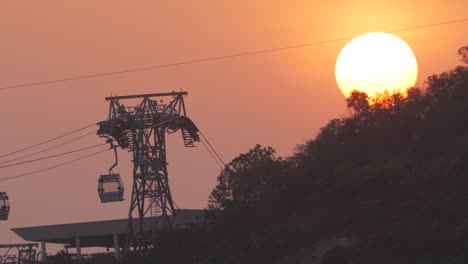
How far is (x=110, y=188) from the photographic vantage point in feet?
312

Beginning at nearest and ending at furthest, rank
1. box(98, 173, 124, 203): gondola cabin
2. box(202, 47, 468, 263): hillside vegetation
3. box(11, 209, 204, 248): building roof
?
box(202, 47, 468, 263): hillside vegetation, box(98, 173, 124, 203): gondola cabin, box(11, 209, 204, 248): building roof

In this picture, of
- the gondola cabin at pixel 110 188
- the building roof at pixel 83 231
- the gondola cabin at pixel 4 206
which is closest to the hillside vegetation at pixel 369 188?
the gondola cabin at pixel 110 188

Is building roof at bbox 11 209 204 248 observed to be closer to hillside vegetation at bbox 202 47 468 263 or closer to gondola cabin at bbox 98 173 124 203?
gondola cabin at bbox 98 173 124 203

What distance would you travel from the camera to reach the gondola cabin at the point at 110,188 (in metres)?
94.6

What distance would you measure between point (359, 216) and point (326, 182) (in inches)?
276

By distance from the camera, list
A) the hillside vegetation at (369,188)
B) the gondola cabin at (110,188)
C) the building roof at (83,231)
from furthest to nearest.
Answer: the building roof at (83,231) → the gondola cabin at (110,188) → the hillside vegetation at (369,188)

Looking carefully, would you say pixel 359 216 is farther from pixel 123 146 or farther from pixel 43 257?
pixel 43 257

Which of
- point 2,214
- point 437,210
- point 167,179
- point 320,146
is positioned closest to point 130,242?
point 167,179

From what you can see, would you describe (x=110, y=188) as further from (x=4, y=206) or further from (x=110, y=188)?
(x=4, y=206)

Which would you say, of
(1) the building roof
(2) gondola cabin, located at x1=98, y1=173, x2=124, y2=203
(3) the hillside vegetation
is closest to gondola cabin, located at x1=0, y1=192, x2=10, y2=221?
(2) gondola cabin, located at x1=98, y1=173, x2=124, y2=203

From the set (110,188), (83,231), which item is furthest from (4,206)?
(83,231)

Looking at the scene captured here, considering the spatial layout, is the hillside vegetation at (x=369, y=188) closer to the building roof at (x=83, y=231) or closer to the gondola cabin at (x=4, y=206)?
the gondola cabin at (x=4, y=206)

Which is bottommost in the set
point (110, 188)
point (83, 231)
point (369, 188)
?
point (369, 188)

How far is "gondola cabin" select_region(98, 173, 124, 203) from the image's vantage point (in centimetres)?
9456
